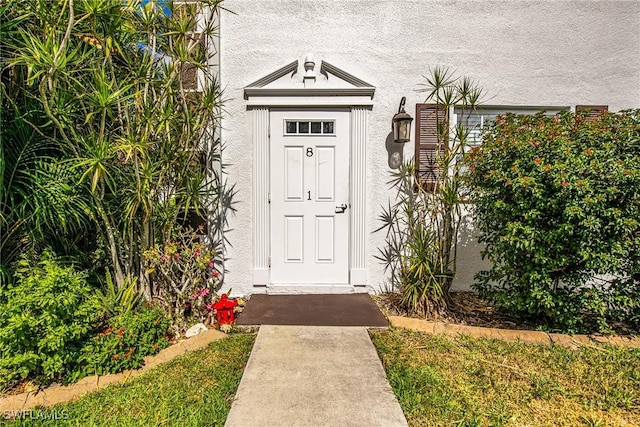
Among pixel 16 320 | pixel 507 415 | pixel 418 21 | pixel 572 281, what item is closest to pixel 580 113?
pixel 572 281

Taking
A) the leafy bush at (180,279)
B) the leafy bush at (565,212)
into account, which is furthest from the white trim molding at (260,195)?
the leafy bush at (565,212)

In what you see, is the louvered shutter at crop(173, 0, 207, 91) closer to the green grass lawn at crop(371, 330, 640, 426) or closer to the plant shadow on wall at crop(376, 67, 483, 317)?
the plant shadow on wall at crop(376, 67, 483, 317)

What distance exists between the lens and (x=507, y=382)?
2.74 metres

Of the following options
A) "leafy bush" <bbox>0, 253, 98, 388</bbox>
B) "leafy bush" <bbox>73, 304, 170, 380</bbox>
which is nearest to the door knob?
"leafy bush" <bbox>73, 304, 170, 380</bbox>

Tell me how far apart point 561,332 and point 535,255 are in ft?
3.07

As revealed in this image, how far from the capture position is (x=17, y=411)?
251cm

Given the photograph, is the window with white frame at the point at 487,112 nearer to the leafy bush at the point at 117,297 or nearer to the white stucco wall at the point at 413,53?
the white stucco wall at the point at 413,53

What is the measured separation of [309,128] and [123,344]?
3.29 meters

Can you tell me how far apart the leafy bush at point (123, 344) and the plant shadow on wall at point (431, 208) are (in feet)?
9.17

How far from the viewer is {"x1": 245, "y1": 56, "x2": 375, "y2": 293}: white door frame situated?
4.50m

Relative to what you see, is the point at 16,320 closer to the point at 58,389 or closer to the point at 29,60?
the point at 58,389

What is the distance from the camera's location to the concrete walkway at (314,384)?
2252mm

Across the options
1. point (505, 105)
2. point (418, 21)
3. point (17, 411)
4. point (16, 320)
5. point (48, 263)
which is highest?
point (418, 21)

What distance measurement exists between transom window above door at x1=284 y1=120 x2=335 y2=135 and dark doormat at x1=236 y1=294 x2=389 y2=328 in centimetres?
226
